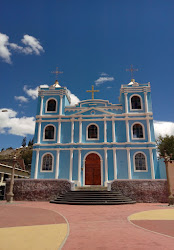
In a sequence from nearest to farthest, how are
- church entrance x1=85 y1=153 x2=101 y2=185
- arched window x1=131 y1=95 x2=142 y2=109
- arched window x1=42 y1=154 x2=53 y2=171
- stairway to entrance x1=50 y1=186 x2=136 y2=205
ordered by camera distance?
stairway to entrance x1=50 y1=186 x2=136 y2=205
church entrance x1=85 y1=153 x2=101 y2=185
arched window x1=42 y1=154 x2=53 y2=171
arched window x1=131 y1=95 x2=142 y2=109

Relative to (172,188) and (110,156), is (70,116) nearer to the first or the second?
(110,156)

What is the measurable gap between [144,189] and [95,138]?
310 inches

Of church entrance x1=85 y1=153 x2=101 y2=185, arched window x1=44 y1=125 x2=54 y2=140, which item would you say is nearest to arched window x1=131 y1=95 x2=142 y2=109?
church entrance x1=85 y1=153 x2=101 y2=185

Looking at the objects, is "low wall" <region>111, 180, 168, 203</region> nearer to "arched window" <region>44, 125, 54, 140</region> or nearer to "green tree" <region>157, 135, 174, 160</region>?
"arched window" <region>44, 125, 54, 140</region>

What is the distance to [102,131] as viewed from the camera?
21031mm

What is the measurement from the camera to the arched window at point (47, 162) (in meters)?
20.1

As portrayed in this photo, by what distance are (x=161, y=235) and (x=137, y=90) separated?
19.1m

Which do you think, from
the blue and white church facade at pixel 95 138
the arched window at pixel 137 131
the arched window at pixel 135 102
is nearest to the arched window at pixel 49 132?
the blue and white church facade at pixel 95 138

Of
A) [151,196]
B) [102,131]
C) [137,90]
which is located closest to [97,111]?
[102,131]

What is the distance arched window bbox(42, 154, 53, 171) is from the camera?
65.9 ft

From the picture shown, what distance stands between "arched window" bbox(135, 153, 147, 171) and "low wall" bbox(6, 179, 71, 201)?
7.86m

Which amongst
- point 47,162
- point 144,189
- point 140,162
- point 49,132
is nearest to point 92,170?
point 47,162

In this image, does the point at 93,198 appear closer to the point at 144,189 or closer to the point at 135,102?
the point at 144,189

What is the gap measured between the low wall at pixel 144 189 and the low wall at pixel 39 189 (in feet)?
14.1
